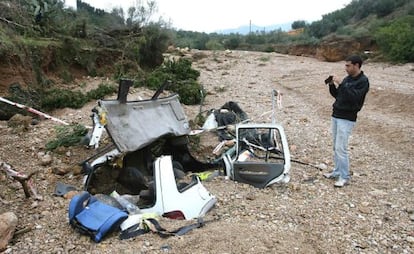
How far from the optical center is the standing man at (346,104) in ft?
16.1

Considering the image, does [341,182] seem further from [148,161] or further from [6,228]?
[6,228]

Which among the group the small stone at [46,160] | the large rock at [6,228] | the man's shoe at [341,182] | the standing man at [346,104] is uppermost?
the standing man at [346,104]

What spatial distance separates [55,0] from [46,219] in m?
10.9

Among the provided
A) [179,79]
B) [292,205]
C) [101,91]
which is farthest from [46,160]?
[179,79]

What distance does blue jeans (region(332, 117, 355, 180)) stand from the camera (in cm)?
509

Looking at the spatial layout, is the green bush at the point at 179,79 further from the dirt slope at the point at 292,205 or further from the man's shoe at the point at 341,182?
the man's shoe at the point at 341,182

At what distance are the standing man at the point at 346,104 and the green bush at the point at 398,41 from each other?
47.9ft

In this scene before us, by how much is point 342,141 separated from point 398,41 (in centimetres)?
1566

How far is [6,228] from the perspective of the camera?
355 cm

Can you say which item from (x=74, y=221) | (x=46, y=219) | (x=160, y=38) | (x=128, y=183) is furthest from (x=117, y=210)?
(x=160, y=38)

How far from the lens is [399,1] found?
31016mm

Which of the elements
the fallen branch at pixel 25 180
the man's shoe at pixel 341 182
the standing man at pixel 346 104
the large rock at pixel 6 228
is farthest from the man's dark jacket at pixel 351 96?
the large rock at pixel 6 228

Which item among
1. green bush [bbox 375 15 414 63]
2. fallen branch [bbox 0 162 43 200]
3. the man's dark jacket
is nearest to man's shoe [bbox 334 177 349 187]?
the man's dark jacket

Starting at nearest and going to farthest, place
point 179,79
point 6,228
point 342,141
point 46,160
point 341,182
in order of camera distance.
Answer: point 6,228
point 342,141
point 341,182
point 46,160
point 179,79
